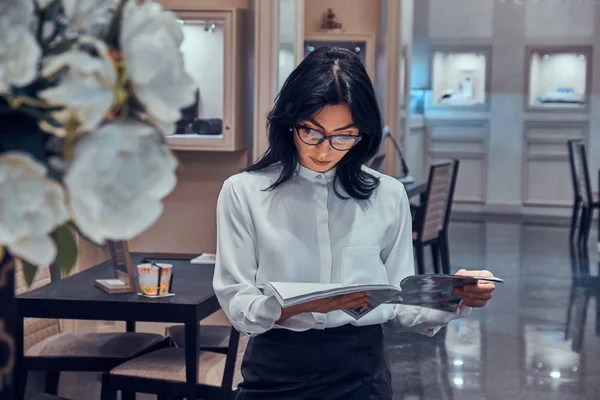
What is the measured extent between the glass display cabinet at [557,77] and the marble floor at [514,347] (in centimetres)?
425

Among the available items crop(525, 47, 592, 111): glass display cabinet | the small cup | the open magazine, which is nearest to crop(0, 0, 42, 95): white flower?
the open magazine

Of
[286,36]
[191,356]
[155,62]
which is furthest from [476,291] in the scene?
[286,36]

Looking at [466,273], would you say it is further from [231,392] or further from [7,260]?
[231,392]

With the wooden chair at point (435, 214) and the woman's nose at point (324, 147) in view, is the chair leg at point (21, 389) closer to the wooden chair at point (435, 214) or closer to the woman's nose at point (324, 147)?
the woman's nose at point (324, 147)

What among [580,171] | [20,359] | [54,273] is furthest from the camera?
[580,171]

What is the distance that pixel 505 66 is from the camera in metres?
12.9

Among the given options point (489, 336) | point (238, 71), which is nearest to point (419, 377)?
point (489, 336)

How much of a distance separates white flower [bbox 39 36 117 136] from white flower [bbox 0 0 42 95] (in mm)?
13

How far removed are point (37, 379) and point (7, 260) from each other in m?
4.25

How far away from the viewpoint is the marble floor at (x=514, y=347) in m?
4.86

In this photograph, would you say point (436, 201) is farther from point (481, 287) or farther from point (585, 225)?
point (481, 287)

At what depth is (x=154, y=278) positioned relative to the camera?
10.8 feet

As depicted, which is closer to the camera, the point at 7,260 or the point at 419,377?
the point at 7,260

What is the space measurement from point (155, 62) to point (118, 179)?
96 millimetres
